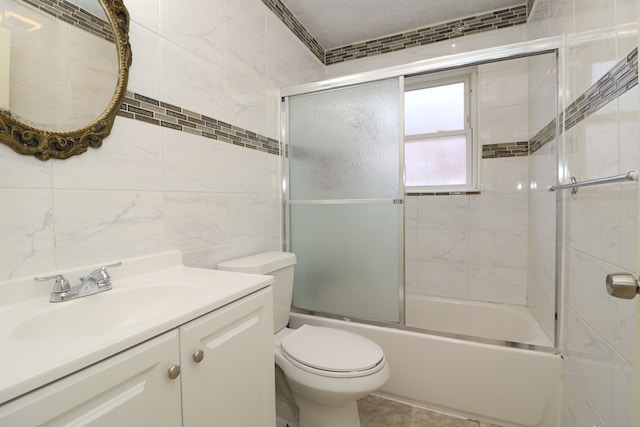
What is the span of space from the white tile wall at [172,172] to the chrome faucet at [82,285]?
0.07 metres

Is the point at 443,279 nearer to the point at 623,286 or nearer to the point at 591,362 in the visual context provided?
the point at 591,362

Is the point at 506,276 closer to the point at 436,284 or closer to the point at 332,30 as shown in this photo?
the point at 436,284

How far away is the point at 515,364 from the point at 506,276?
903 mm

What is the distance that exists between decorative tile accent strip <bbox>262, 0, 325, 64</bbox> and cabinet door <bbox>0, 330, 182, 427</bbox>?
205 centimetres

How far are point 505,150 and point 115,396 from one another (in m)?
2.51

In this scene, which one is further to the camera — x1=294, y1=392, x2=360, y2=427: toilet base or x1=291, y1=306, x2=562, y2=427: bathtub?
x1=291, y1=306, x2=562, y2=427: bathtub

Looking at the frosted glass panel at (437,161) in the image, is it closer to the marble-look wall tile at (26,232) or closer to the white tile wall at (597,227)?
the white tile wall at (597,227)

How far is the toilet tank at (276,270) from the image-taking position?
1467mm

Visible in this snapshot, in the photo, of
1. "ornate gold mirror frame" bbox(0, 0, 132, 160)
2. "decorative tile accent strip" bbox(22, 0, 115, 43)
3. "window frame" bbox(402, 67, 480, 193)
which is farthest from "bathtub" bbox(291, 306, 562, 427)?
"decorative tile accent strip" bbox(22, 0, 115, 43)

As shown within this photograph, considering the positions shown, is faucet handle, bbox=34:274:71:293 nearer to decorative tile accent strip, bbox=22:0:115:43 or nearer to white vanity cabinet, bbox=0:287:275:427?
white vanity cabinet, bbox=0:287:275:427

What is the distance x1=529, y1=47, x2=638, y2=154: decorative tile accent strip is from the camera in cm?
82

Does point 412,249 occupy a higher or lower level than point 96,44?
lower

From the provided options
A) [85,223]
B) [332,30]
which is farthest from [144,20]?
[332,30]

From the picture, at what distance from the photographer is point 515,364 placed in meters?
1.47
